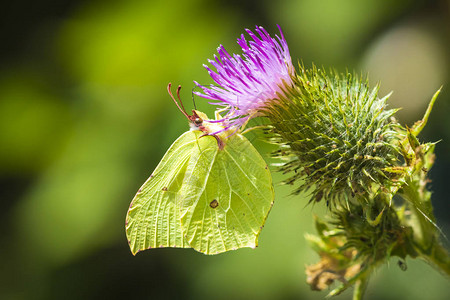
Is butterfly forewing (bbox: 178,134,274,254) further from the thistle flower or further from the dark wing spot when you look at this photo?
the thistle flower

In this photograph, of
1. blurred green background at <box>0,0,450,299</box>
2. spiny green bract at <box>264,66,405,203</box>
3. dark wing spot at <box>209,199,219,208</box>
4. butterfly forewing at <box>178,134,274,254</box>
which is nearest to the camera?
spiny green bract at <box>264,66,405,203</box>

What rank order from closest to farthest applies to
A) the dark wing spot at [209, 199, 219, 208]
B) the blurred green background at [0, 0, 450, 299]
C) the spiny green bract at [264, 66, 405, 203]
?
Result: the spiny green bract at [264, 66, 405, 203]
the dark wing spot at [209, 199, 219, 208]
the blurred green background at [0, 0, 450, 299]

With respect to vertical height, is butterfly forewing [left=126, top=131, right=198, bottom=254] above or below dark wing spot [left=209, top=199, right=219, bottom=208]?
above

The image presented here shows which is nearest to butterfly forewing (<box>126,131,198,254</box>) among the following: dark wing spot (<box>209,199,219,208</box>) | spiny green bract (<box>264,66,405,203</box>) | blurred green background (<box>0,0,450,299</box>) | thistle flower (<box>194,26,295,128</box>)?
dark wing spot (<box>209,199,219,208</box>)

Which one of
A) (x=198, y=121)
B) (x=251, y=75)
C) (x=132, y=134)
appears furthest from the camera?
(x=132, y=134)

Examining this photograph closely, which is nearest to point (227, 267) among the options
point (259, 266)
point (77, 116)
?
point (259, 266)

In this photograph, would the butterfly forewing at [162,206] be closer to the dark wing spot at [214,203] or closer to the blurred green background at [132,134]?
the dark wing spot at [214,203]

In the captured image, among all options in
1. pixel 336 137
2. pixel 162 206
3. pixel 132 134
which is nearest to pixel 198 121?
pixel 162 206

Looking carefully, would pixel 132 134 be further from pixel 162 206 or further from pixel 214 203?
pixel 214 203
